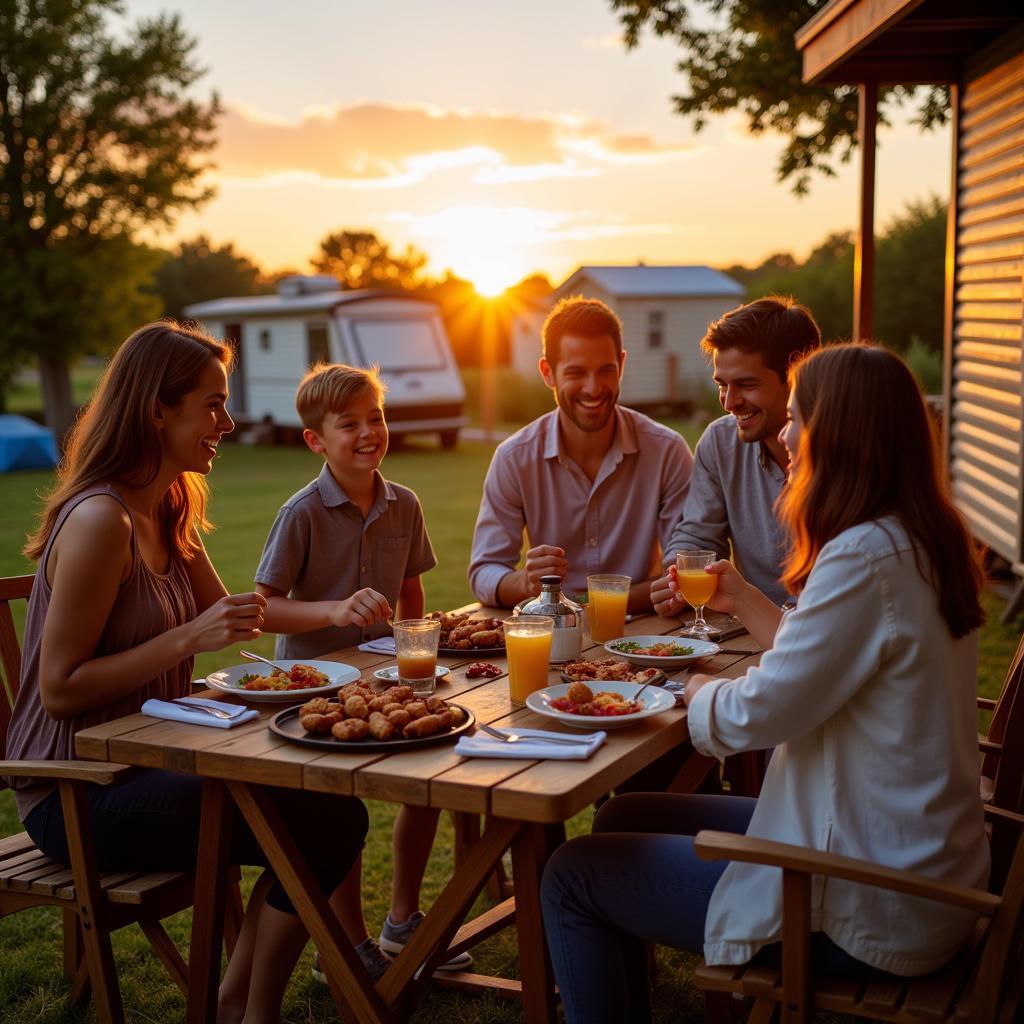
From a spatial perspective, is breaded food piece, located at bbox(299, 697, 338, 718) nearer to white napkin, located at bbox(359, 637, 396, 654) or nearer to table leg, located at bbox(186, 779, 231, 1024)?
table leg, located at bbox(186, 779, 231, 1024)

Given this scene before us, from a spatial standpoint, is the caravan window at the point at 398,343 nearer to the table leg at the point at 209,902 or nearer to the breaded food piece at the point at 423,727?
the table leg at the point at 209,902

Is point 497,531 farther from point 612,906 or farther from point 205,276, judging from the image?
point 205,276

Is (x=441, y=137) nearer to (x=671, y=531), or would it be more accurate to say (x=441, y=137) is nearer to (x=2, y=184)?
(x=2, y=184)

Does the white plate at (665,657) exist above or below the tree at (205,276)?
below

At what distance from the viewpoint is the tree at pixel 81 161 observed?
834 inches

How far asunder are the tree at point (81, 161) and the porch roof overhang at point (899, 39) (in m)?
17.8

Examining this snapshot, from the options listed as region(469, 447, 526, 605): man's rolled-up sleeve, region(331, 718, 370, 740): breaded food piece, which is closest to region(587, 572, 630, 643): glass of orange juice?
region(469, 447, 526, 605): man's rolled-up sleeve

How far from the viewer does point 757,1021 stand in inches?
76.7

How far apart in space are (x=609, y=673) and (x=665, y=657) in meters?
0.21

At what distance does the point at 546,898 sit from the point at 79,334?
21933mm

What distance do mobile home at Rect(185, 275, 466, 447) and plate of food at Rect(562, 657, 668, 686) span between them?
16.6 metres

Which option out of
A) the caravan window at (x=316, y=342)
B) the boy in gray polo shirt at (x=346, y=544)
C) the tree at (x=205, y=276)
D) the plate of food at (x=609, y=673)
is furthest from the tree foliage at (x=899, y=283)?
the tree at (x=205, y=276)

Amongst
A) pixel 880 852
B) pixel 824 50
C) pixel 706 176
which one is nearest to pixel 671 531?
pixel 880 852

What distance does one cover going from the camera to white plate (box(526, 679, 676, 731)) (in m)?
2.17
